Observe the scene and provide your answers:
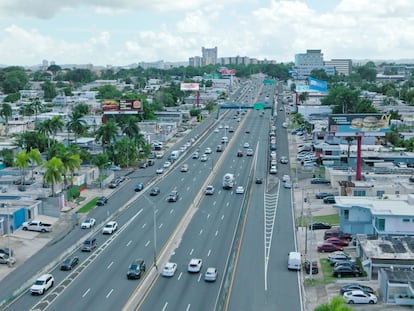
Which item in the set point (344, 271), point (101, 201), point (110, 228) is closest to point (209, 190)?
point (101, 201)

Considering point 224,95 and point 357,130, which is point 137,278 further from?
point 224,95

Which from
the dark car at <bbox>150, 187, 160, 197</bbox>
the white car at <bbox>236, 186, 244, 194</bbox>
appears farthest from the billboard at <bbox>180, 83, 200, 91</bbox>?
the dark car at <bbox>150, 187, 160, 197</bbox>

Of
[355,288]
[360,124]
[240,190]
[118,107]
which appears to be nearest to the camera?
[355,288]

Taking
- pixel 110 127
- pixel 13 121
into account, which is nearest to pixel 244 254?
Result: pixel 110 127

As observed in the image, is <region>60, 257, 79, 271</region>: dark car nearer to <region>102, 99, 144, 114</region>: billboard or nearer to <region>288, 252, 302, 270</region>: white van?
<region>288, 252, 302, 270</region>: white van

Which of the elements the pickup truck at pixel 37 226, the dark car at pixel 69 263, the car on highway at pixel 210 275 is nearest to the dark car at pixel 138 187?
the pickup truck at pixel 37 226

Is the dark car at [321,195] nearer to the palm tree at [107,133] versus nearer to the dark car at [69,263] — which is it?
the dark car at [69,263]

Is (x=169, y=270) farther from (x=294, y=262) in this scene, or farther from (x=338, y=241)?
(x=338, y=241)
